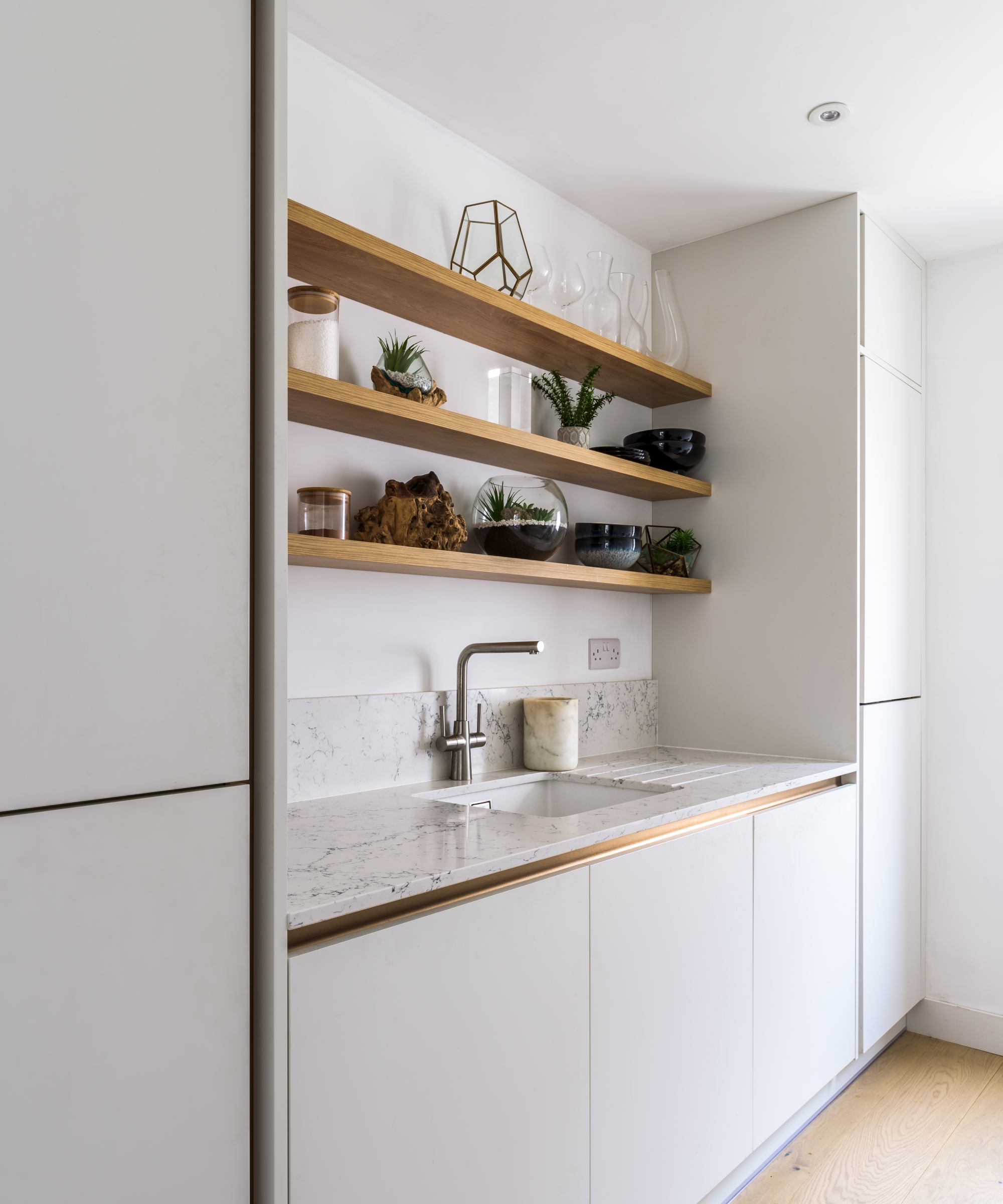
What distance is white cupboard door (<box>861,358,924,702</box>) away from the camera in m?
2.46

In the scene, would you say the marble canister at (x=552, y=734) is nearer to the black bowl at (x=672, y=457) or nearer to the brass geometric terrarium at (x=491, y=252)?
the black bowl at (x=672, y=457)

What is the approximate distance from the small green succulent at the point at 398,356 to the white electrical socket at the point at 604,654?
1.02 metres

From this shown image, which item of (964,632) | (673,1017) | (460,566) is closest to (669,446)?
(460,566)

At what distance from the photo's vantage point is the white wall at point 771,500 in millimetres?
2430

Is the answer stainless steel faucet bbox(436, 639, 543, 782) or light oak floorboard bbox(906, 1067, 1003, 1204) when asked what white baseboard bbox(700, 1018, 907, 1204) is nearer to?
light oak floorboard bbox(906, 1067, 1003, 1204)

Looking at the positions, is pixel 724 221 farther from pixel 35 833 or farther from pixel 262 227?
pixel 35 833

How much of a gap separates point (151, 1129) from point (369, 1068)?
297 mm

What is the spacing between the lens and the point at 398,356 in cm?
184

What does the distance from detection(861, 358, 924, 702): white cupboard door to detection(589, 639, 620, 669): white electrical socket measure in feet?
2.26

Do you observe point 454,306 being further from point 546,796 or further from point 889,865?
point 889,865

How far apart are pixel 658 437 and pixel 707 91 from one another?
89 cm

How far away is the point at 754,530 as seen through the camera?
8.50 feet

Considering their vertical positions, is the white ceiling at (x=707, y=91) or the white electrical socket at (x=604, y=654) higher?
the white ceiling at (x=707, y=91)

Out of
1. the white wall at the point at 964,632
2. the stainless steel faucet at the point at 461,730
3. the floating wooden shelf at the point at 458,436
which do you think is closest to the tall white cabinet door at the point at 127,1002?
the floating wooden shelf at the point at 458,436
